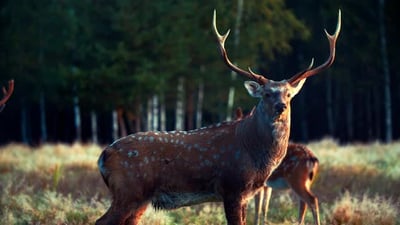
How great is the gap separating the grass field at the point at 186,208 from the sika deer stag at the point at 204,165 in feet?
5.51

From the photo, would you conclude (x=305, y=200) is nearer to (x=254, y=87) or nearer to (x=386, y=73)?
(x=254, y=87)

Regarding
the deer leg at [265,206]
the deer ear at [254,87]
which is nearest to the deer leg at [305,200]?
the deer leg at [265,206]

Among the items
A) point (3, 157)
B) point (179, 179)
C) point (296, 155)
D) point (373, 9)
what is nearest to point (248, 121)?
point (179, 179)

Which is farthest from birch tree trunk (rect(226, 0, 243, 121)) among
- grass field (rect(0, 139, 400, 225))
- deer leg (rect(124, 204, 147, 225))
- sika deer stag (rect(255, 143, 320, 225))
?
deer leg (rect(124, 204, 147, 225))

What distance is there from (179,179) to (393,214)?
11.4 ft

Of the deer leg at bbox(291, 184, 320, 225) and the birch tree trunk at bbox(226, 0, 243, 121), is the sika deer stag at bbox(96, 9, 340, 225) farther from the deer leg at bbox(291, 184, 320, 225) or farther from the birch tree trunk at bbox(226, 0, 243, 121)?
the birch tree trunk at bbox(226, 0, 243, 121)

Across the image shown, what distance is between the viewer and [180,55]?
24.8 meters

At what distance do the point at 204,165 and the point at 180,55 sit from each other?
57.4 ft

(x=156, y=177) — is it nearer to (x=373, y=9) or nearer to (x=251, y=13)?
(x=251, y=13)

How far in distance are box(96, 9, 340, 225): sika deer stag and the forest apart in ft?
53.5

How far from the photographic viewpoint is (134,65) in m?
25.0

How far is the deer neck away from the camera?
24.0 ft

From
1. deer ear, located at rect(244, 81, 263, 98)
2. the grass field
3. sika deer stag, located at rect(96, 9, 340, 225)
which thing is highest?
deer ear, located at rect(244, 81, 263, 98)

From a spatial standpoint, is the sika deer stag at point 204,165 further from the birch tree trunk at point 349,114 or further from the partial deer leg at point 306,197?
the birch tree trunk at point 349,114
